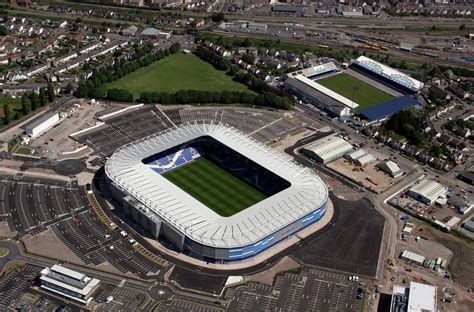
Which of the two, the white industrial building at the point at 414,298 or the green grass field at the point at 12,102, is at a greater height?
the green grass field at the point at 12,102

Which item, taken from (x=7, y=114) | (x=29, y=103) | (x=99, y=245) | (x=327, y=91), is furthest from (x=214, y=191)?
(x=327, y=91)

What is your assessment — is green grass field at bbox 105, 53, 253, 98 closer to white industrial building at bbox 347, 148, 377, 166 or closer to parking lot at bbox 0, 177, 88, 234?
white industrial building at bbox 347, 148, 377, 166

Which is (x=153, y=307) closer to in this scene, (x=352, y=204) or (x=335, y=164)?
(x=352, y=204)

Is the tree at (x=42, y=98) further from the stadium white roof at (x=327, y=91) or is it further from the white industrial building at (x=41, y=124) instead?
the stadium white roof at (x=327, y=91)

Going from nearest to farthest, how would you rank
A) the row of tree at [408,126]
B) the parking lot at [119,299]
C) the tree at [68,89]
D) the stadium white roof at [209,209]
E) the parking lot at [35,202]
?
1. the parking lot at [119,299]
2. the stadium white roof at [209,209]
3. the parking lot at [35,202]
4. the row of tree at [408,126]
5. the tree at [68,89]

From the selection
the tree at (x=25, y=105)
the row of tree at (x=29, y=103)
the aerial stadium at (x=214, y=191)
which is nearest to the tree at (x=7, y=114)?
the row of tree at (x=29, y=103)

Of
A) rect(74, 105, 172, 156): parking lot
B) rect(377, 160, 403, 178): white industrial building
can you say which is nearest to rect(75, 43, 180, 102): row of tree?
rect(74, 105, 172, 156): parking lot

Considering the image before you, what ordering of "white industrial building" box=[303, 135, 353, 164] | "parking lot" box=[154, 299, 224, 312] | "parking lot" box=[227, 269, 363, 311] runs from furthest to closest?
"white industrial building" box=[303, 135, 353, 164], "parking lot" box=[227, 269, 363, 311], "parking lot" box=[154, 299, 224, 312]
